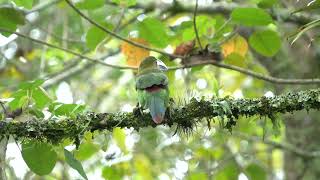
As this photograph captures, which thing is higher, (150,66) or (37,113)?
(150,66)

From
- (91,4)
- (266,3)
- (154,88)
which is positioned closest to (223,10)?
(266,3)

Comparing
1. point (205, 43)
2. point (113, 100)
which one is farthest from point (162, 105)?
point (113, 100)

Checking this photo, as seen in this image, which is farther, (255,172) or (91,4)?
(255,172)

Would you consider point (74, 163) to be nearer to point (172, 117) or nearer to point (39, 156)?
point (39, 156)

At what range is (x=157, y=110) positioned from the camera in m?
1.92

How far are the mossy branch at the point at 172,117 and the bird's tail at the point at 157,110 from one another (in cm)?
7

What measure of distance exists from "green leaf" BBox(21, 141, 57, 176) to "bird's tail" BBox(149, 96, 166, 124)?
384 mm

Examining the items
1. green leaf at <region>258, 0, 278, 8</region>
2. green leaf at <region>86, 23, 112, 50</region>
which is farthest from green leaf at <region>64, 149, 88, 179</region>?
green leaf at <region>258, 0, 278, 8</region>

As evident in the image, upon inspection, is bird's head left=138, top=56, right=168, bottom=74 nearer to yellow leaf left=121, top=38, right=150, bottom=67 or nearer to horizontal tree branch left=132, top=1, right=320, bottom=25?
yellow leaf left=121, top=38, right=150, bottom=67

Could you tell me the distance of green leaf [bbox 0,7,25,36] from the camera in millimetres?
2430

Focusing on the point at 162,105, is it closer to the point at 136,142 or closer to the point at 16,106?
the point at 16,106

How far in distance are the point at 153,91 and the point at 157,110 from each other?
4.4 inches

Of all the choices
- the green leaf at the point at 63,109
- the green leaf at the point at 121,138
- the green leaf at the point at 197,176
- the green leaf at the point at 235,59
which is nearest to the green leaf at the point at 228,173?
the green leaf at the point at 197,176

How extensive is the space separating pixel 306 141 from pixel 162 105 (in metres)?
2.04
